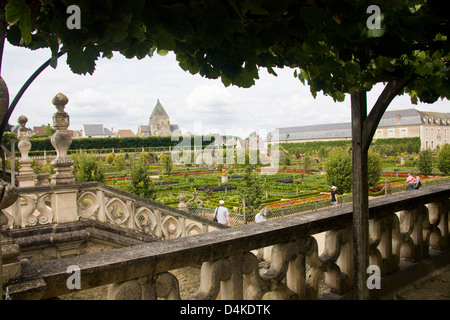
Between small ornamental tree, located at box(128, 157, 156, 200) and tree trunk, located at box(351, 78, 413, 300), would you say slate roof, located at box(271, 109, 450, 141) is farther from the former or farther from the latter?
tree trunk, located at box(351, 78, 413, 300)

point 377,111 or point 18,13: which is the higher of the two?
point 18,13

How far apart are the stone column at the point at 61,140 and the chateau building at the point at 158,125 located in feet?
321

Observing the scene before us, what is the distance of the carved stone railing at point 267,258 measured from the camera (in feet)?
5.45

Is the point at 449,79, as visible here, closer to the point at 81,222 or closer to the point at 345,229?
the point at 345,229

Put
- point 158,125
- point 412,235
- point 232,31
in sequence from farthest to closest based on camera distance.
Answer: point 158,125, point 412,235, point 232,31

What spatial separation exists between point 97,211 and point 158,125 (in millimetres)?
100756

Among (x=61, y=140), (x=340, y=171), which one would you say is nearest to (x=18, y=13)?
(x=61, y=140)

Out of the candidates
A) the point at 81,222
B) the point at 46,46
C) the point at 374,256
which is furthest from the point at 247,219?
the point at 46,46

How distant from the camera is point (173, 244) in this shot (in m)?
1.96

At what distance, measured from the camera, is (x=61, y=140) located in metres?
5.84

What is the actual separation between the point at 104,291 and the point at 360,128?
15.5 feet

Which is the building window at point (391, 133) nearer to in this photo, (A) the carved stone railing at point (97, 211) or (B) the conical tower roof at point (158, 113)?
(B) the conical tower roof at point (158, 113)

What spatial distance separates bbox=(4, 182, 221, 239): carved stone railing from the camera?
18.4ft

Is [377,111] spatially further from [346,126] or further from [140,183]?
[346,126]
